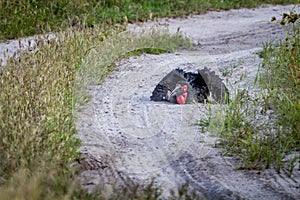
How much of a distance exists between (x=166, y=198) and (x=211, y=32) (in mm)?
7353

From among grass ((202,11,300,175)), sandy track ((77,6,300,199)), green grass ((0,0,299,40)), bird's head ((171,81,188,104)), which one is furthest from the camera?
green grass ((0,0,299,40))

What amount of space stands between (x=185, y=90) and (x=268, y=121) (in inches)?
43.7

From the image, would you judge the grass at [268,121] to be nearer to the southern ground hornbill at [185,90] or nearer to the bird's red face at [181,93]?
Answer: the southern ground hornbill at [185,90]

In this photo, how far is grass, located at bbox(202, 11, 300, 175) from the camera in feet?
16.8

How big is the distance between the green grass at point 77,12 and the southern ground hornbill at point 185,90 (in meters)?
2.89

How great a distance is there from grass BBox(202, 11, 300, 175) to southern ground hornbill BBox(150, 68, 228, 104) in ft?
0.97

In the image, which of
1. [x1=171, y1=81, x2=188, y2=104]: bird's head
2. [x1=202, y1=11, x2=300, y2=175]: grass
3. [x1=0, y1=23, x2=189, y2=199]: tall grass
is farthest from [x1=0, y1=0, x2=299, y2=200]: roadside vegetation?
[x1=171, y1=81, x2=188, y2=104]: bird's head

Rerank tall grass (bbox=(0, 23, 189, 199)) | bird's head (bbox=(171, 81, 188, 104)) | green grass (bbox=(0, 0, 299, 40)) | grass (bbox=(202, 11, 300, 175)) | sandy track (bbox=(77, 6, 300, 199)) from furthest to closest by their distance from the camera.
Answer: green grass (bbox=(0, 0, 299, 40))
bird's head (bbox=(171, 81, 188, 104))
grass (bbox=(202, 11, 300, 175))
sandy track (bbox=(77, 6, 300, 199))
tall grass (bbox=(0, 23, 189, 199))

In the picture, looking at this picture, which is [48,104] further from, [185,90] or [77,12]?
[77,12]

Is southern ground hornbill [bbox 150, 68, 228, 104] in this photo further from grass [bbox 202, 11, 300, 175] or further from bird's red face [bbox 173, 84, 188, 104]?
grass [bbox 202, 11, 300, 175]

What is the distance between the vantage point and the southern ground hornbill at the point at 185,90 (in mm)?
6613

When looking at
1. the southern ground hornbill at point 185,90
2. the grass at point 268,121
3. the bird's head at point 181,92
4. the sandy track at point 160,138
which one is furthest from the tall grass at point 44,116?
the grass at point 268,121

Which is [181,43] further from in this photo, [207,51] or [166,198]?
[166,198]

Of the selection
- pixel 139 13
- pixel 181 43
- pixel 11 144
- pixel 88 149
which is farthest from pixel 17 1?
pixel 11 144
